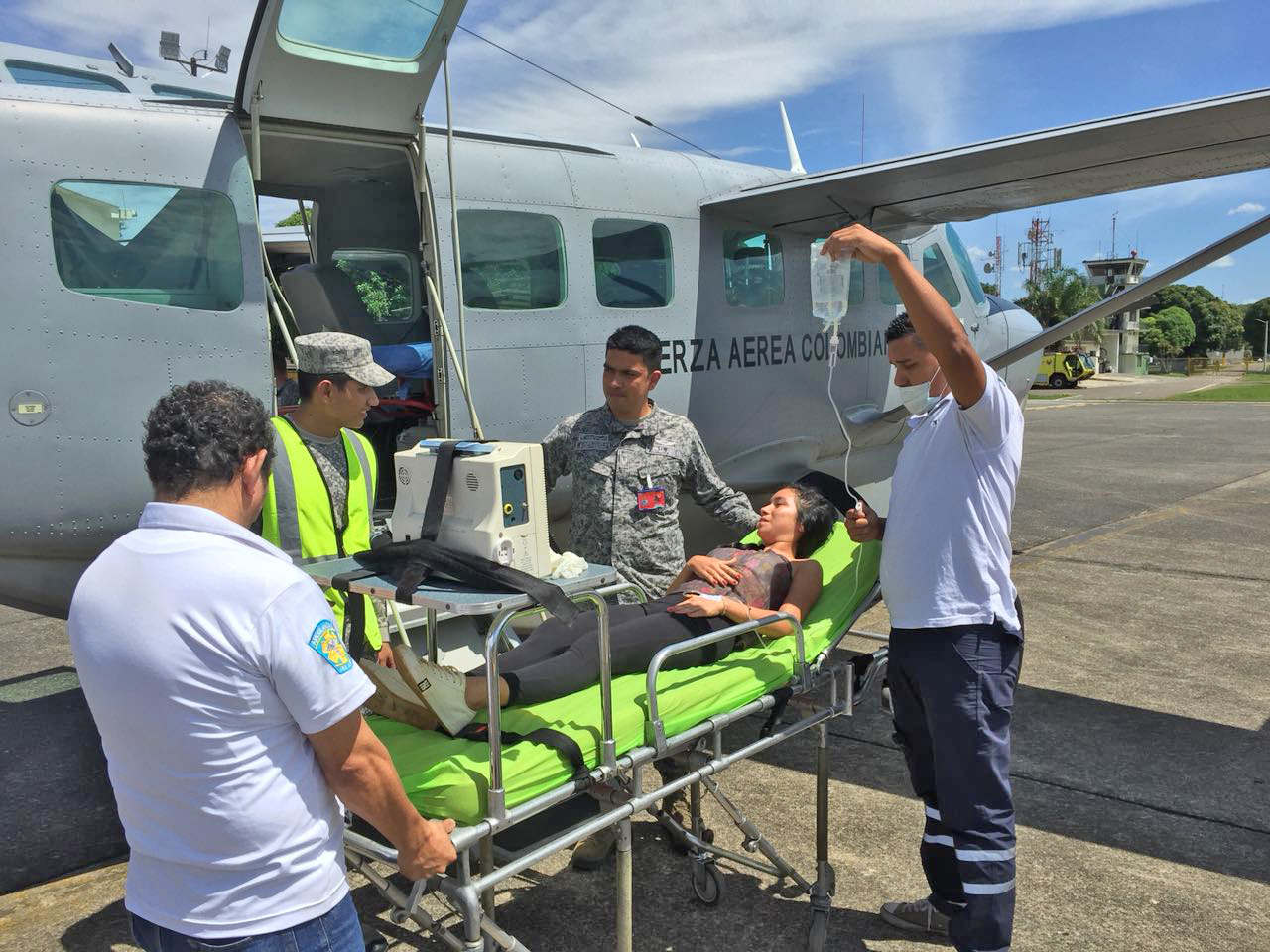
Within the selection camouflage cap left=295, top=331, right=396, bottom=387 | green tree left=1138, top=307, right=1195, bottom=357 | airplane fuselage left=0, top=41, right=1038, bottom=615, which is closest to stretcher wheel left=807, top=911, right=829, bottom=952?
airplane fuselage left=0, top=41, right=1038, bottom=615

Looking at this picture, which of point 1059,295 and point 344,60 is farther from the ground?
point 1059,295

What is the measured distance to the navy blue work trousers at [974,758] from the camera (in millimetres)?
3135

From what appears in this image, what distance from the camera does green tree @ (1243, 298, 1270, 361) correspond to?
102 metres

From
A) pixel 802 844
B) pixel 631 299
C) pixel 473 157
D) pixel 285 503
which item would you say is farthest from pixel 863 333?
pixel 285 503

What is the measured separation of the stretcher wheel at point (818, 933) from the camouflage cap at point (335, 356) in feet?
8.40

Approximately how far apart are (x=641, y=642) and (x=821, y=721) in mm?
758

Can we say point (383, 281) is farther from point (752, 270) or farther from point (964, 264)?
point (964, 264)

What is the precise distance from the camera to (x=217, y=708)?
5.92ft

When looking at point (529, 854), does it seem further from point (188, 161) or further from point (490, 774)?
point (188, 161)

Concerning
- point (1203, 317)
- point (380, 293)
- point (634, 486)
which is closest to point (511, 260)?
point (380, 293)

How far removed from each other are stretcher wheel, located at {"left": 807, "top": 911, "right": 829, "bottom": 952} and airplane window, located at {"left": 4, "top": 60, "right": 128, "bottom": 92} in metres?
5.67

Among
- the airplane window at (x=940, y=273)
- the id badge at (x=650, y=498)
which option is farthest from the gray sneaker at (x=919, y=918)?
the airplane window at (x=940, y=273)

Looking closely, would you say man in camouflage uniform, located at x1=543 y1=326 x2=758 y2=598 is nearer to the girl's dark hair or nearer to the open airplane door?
the girl's dark hair

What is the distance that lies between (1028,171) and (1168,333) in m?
94.9
